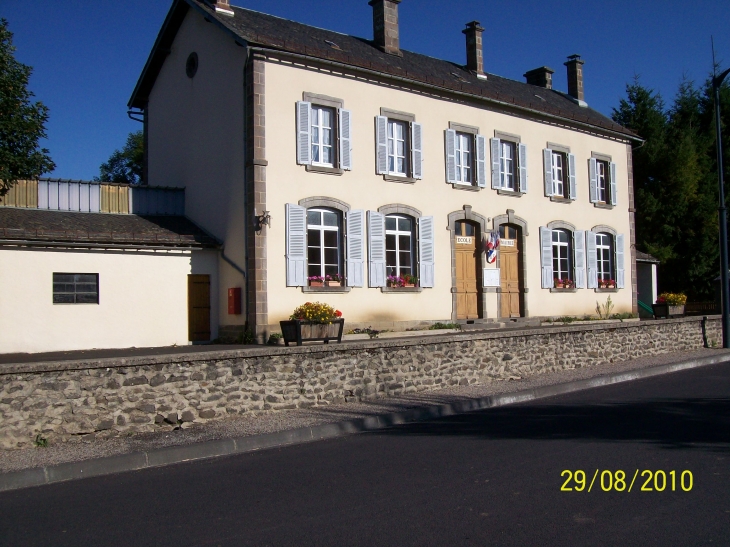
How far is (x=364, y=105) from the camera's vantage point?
1789cm

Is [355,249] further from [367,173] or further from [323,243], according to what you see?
[367,173]

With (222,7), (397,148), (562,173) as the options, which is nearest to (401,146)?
(397,148)

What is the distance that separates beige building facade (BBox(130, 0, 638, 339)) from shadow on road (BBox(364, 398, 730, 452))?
7.05 metres

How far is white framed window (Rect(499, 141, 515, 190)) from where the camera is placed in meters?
21.3

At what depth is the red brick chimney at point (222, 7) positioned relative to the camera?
17.5 m

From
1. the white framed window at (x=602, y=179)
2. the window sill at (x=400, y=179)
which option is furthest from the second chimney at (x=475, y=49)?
the window sill at (x=400, y=179)

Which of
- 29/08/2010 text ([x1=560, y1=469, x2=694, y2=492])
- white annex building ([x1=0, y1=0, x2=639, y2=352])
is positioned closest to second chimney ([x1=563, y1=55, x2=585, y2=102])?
white annex building ([x1=0, y1=0, x2=639, y2=352])

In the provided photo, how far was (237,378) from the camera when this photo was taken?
384 inches

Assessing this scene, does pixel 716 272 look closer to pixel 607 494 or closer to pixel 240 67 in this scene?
pixel 240 67

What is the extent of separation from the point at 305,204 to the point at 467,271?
5.74 meters

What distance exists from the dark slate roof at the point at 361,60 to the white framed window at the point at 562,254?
3.69 m

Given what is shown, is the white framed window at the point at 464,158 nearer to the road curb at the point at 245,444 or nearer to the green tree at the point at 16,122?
the road curb at the point at 245,444

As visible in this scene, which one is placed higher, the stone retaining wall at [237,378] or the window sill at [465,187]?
the window sill at [465,187]

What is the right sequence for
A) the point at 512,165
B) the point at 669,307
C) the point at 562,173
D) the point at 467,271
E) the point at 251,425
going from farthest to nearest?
the point at 669,307 → the point at 562,173 → the point at 512,165 → the point at 467,271 → the point at 251,425
